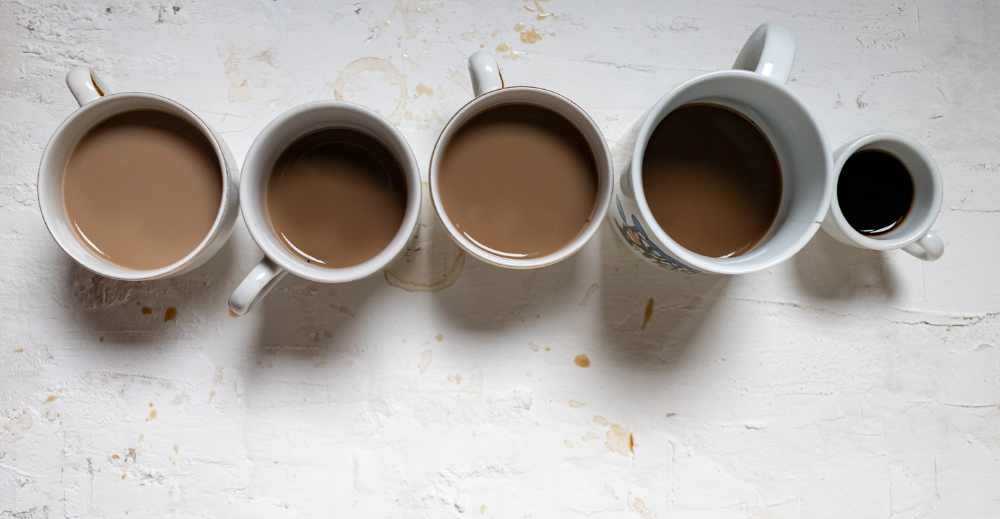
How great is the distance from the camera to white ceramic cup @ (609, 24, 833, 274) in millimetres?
599

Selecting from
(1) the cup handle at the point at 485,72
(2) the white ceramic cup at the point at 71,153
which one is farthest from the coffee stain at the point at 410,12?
(2) the white ceramic cup at the point at 71,153

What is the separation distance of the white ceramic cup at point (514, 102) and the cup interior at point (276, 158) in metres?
0.04

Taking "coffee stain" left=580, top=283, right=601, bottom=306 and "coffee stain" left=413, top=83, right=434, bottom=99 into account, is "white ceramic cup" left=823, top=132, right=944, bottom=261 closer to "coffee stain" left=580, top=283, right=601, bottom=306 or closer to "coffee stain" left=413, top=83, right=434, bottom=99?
"coffee stain" left=580, top=283, right=601, bottom=306

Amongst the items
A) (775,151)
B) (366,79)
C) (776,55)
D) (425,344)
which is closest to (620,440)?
(425,344)

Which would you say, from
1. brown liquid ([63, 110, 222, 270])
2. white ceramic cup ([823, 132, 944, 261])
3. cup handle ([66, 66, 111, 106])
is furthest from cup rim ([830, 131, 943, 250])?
cup handle ([66, 66, 111, 106])

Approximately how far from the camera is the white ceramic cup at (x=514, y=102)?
642mm

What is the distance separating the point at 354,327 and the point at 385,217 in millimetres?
198

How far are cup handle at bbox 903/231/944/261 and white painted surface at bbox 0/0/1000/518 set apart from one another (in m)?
0.07

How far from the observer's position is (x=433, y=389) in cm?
81

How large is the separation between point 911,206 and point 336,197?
2.77 feet

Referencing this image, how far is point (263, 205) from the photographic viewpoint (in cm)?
69

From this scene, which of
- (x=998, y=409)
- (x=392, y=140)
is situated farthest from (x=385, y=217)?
(x=998, y=409)

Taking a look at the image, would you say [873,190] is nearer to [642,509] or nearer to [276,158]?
[642,509]

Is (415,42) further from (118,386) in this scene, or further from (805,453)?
(805,453)
